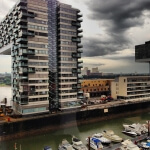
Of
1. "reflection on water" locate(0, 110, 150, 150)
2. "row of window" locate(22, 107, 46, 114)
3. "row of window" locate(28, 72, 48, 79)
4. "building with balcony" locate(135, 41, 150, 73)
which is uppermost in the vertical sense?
"building with balcony" locate(135, 41, 150, 73)

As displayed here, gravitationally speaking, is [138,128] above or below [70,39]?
below

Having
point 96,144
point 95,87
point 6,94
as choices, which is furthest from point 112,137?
point 95,87

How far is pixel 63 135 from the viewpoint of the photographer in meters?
48.9

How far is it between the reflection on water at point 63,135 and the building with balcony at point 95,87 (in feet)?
102

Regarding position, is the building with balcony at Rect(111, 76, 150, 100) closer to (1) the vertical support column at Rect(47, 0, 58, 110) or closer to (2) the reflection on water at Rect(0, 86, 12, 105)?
(1) the vertical support column at Rect(47, 0, 58, 110)

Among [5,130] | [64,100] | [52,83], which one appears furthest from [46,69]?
[5,130]

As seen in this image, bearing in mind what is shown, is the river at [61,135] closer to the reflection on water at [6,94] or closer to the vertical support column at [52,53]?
the vertical support column at [52,53]

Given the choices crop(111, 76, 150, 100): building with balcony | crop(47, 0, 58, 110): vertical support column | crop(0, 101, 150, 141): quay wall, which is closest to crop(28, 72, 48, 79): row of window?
crop(47, 0, 58, 110): vertical support column

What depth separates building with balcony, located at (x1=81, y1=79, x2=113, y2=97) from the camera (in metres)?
94.2

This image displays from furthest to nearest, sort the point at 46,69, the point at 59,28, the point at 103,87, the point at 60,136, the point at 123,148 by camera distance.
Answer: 1. the point at 103,87
2. the point at 59,28
3. the point at 46,69
4. the point at 60,136
5. the point at 123,148

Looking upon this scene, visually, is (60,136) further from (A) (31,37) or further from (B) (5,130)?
(A) (31,37)

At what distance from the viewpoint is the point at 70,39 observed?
63406mm

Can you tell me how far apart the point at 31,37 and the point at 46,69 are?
1025cm

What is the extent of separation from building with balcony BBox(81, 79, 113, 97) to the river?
31.2 m
